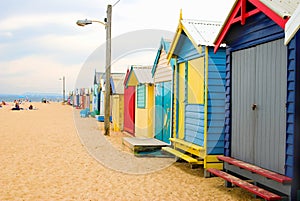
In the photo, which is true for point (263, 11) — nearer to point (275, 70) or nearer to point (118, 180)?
point (275, 70)

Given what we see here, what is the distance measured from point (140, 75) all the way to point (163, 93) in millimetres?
3093

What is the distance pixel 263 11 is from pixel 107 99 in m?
11.8

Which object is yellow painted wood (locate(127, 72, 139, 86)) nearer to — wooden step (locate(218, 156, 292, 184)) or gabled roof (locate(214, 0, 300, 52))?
gabled roof (locate(214, 0, 300, 52))

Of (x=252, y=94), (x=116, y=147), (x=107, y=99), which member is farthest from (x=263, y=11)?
(x=107, y=99)

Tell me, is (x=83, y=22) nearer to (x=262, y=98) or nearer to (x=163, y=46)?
(x=163, y=46)

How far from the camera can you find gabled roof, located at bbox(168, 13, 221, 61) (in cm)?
793

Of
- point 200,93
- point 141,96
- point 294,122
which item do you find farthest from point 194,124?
point 141,96

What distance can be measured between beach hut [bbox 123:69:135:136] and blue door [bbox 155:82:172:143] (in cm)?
358

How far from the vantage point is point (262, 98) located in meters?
5.82

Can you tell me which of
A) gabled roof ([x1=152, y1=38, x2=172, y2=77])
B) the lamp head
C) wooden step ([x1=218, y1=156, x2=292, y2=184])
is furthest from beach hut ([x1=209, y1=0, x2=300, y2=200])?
the lamp head

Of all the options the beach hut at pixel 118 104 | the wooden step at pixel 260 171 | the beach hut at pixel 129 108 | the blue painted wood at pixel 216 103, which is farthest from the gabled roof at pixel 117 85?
the wooden step at pixel 260 171

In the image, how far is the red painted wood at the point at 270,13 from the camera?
4.90 m

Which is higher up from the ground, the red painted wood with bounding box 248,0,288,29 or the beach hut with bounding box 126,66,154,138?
the red painted wood with bounding box 248,0,288,29

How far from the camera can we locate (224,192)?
6.46 m
